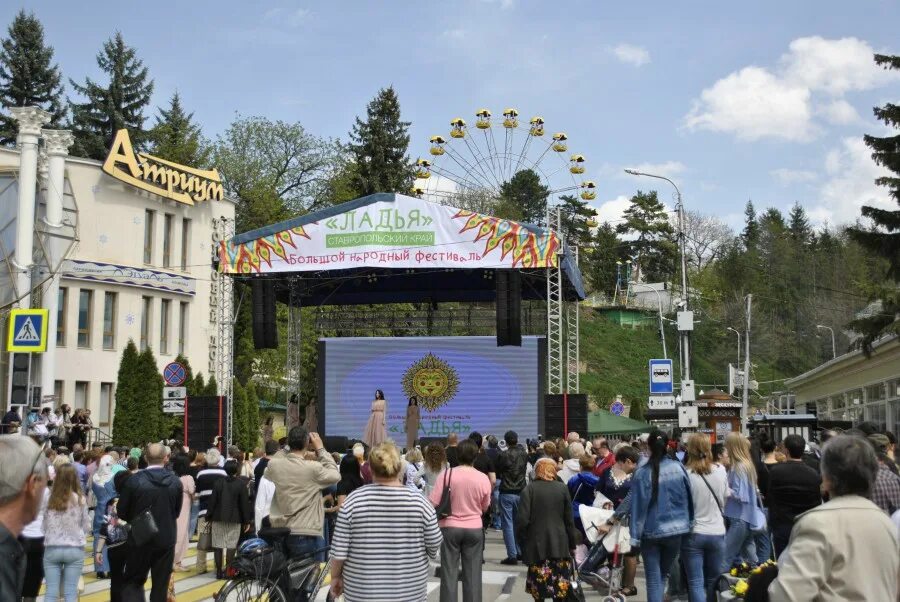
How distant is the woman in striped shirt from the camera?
6645 millimetres

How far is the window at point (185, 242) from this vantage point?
43406mm

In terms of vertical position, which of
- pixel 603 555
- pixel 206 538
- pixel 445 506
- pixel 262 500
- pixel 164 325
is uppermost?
pixel 164 325

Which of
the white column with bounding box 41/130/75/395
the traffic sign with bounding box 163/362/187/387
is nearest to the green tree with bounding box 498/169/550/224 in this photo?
the white column with bounding box 41/130/75/395

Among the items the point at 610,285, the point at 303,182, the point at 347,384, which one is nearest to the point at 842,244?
the point at 610,285

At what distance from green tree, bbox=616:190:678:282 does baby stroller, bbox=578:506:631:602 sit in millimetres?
94217

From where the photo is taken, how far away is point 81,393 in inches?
1535

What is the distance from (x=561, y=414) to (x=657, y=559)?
18.8 meters

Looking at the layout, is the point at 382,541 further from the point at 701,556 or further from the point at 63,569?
the point at 63,569

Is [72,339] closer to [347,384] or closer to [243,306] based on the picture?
[347,384]

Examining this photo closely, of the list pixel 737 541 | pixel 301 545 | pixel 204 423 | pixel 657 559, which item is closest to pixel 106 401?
pixel 204 423

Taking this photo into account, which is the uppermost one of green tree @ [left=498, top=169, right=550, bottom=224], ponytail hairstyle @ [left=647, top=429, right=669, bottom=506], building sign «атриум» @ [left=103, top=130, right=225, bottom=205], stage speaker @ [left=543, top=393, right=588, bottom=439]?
green tree @ [left=498, top=169, right=550, bottom=224]

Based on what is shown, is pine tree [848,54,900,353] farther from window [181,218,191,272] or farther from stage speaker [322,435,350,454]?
window [181,218,191,272]

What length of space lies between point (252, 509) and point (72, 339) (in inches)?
1053

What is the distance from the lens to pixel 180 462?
46.3ft
